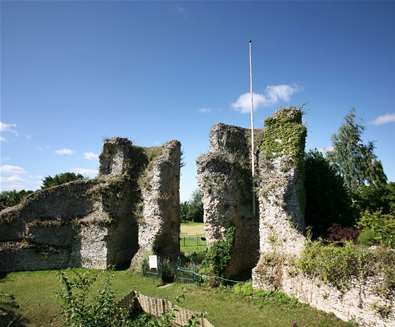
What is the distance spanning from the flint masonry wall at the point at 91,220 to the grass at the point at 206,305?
294cm

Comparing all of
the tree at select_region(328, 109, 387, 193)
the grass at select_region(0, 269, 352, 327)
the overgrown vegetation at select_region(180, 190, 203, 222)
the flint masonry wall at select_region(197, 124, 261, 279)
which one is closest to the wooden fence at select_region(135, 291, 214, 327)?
the grass at select_region(0, 269, 352, 327)

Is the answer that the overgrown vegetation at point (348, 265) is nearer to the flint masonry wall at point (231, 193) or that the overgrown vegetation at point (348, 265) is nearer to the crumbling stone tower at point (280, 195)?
the crumbling stone tower at point (280, 195)

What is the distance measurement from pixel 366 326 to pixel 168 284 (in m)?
9.65

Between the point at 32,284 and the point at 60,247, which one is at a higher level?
the point at 60,247

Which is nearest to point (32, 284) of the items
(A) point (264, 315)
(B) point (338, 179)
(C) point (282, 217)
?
(A) point (264, 315)

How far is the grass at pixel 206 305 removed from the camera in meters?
11.7

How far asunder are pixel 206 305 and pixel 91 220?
427 inches

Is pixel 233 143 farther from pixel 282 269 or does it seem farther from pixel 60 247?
pixel 60 247

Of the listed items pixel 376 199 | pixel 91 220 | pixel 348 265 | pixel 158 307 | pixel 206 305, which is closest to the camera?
pixel 348 265

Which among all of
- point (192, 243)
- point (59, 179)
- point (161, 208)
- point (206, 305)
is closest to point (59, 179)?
point (59, 179)

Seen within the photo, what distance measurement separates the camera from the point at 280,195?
15.4m

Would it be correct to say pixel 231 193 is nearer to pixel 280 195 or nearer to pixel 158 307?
pixel 280 195

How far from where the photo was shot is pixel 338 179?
1812cm

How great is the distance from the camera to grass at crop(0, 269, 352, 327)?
1173 cm
